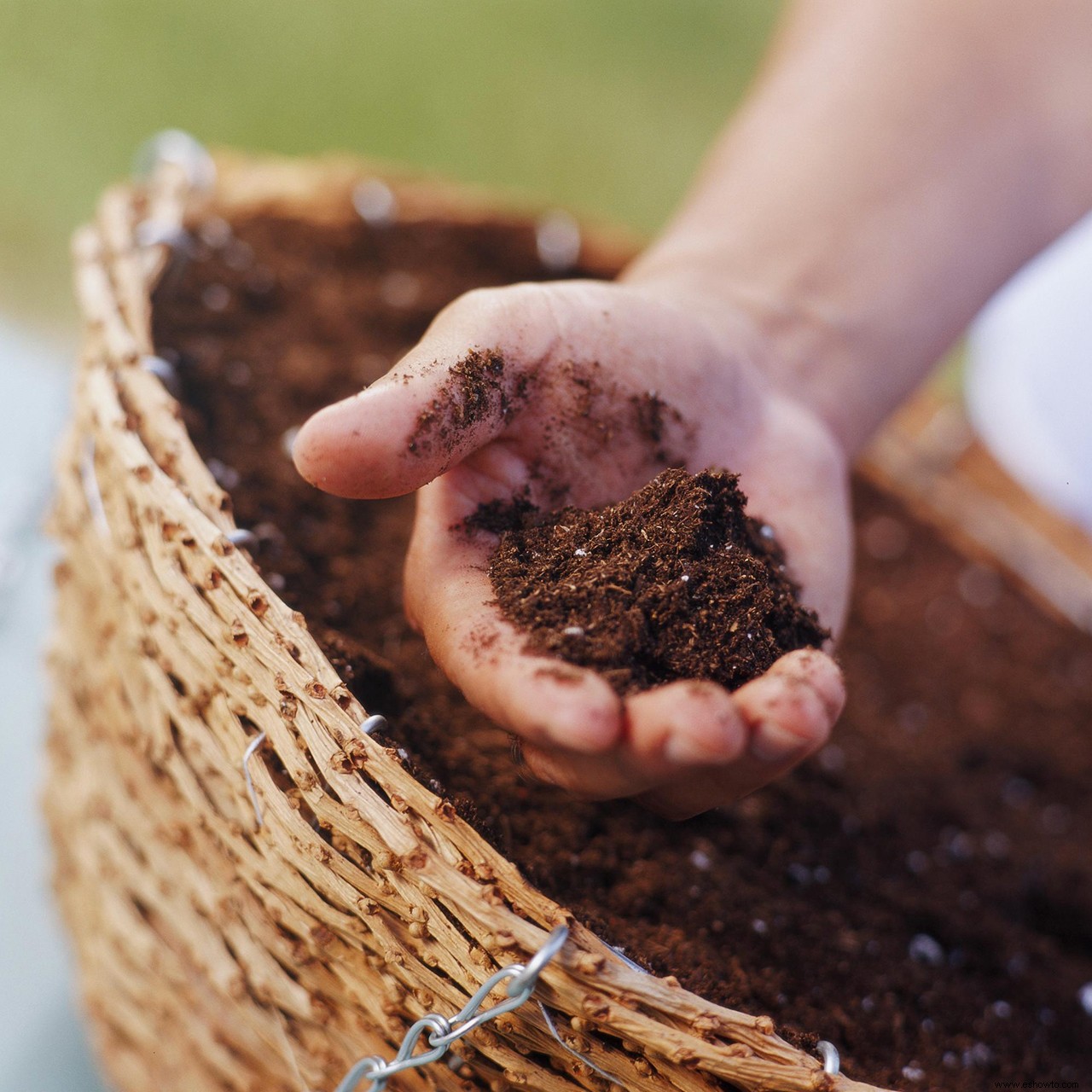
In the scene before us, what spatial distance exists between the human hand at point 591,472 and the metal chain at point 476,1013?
128 millimetres

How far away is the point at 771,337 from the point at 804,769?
0.57 m

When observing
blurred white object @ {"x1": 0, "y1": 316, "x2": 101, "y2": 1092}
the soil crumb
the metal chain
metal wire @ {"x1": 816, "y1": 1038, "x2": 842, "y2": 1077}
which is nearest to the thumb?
the soil crumb

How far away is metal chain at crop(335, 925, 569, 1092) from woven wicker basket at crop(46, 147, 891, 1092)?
0.05 feet

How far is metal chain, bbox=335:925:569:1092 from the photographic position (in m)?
0.65

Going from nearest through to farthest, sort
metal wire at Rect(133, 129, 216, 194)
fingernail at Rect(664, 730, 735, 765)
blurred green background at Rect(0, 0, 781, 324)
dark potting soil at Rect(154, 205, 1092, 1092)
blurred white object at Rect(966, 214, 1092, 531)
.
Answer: fingernail at Rect(664, 730, 735, 765), dark potting soil at Rect(154, 205, 1092, 1092), metal wire at Rect(133, 129, 216, 194), blurred white object at Rect(966, 214, 1092, 531), blurred green background at Rect(0, 0, 781, 324)

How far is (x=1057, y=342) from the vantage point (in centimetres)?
175

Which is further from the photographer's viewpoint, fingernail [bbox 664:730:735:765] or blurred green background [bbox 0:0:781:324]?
blurred green background [bbox 0:0:781:324]

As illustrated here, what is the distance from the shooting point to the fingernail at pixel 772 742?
68 centimetres

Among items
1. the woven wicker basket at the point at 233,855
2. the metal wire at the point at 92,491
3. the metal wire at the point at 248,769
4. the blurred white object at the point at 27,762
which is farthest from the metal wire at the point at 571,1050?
the blurred white object at the point at 27,762

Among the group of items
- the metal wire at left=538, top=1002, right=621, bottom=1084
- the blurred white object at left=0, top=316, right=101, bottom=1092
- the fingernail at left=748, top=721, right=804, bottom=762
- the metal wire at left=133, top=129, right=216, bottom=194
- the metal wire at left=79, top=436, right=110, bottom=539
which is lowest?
the blurred white object at left=0, top=316, right=101, bottom=1092

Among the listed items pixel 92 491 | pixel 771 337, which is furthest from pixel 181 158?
pixel 771 337

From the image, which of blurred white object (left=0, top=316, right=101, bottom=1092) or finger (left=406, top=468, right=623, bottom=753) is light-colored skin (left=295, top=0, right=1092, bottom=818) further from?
blurred white object (left=0, top=316, right=101, bottom=1092)

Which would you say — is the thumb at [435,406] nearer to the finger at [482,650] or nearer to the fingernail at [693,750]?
the finger at [482,650]

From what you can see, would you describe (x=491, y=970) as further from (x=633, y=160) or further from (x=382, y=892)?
(x=633, y=160)
